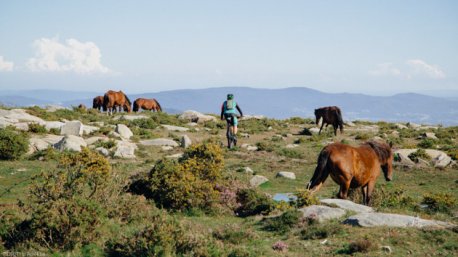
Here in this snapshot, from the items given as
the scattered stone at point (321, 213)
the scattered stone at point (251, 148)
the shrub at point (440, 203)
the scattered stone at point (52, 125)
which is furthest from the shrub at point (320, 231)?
the scattered stone at point (52, 125)

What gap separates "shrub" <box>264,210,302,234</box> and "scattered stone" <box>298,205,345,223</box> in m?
0.27

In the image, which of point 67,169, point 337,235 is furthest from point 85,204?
point 337,235

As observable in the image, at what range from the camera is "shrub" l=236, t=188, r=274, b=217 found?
453 inches

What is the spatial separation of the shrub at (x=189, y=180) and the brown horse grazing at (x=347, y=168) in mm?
2899

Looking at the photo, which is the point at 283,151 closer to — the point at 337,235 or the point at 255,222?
the point at 255,222

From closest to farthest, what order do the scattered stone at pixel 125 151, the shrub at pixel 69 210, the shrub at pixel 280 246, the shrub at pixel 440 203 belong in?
the shrub at pixel 69 210 → the shrub at pixel 280 246 → the shrub at pixel 440 203 → the scattered stone at pixel 125 151

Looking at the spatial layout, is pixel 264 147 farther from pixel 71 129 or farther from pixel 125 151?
pixel 71 129

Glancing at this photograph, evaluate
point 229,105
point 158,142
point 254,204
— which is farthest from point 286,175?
point 158,142

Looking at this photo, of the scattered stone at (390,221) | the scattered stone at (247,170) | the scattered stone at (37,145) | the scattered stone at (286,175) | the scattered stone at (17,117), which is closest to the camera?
the scattered stone at (390,221)

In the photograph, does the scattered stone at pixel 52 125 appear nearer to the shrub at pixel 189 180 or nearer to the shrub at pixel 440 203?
the shrub at pixel 189 180

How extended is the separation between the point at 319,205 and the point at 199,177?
3746 mm

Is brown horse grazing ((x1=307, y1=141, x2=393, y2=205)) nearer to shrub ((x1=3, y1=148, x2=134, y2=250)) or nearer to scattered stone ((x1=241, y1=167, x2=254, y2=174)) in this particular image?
shrub ((x1=3, y1=148, x2=134, y2=250))

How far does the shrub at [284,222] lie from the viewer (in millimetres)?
9500

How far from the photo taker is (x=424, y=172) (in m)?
19.7
